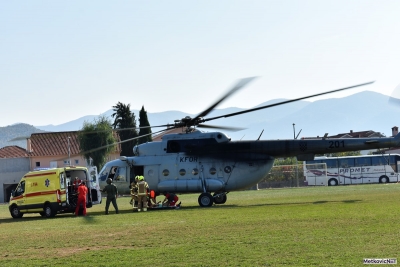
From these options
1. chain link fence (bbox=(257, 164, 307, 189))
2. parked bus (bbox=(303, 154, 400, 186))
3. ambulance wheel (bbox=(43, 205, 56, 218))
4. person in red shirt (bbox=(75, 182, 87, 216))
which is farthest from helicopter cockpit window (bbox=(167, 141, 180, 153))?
parked bus (bbox=(303, 154, 400, 186))

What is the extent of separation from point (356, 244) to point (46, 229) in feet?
39.2

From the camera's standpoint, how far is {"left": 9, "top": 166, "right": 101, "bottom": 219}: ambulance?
29703mm

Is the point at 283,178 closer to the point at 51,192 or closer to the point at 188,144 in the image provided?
the point at 188,144

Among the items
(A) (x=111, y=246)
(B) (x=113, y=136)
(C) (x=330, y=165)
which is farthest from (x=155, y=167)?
(B) (x=113, y=136)

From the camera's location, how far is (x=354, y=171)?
2783 inches

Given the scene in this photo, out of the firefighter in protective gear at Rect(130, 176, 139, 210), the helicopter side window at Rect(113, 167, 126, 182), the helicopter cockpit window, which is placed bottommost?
the firefighter in protective gear at Rect(130, 176, 139, 210)

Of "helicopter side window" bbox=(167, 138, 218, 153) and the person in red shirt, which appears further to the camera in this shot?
"helicopter side window" bbox=(167, 138, 218, 153)

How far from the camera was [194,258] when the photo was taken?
13406 mm

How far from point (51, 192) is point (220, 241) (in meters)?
15.7

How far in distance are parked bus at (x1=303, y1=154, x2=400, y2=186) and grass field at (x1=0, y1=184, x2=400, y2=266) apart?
46.4 meters

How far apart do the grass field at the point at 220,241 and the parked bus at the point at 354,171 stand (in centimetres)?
4640

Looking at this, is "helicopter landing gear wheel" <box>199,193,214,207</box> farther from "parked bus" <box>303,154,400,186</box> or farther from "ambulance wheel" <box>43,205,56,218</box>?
"parked bus" <box>303,154,400,186</box>

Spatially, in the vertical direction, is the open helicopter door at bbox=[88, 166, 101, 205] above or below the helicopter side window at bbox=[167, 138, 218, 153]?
below

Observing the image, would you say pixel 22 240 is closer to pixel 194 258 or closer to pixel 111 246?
pixel 111 246
